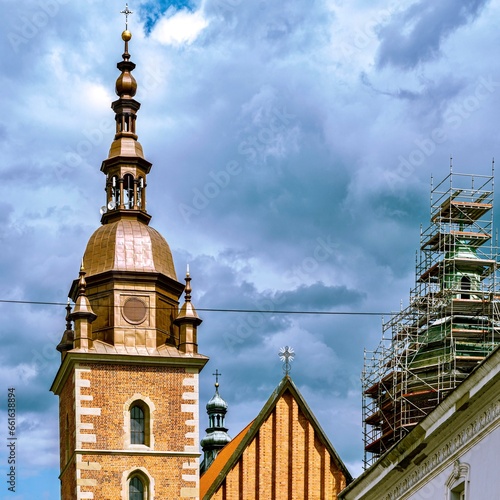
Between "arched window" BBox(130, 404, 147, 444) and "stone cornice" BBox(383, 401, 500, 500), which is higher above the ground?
"arched window" BBox(130, 404, 147, 444)

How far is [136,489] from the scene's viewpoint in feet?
151

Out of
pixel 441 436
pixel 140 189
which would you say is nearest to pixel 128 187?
pixel 140 189

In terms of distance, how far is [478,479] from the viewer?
79.5 ft

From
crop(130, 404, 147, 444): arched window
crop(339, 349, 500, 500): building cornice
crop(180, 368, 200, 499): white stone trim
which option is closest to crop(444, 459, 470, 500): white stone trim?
crop(339, 349, 500, 500): building cornice

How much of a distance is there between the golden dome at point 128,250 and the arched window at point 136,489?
5.89 m

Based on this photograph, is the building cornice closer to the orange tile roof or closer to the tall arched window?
the tall arched window

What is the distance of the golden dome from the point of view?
48125mm

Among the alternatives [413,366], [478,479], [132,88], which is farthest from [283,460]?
[478,479]

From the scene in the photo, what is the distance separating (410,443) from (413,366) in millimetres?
21933

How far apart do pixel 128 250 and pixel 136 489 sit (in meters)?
6.88

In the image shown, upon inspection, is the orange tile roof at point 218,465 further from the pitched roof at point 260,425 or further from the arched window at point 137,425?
the arched window at point 137,425

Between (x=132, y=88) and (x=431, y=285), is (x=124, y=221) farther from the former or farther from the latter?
(x=431, y=285)

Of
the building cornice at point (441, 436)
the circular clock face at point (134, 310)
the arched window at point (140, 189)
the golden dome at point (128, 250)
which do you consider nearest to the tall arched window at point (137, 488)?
the circular clock face at point (134, 310)

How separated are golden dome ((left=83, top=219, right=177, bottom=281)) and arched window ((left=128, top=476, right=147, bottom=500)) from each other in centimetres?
589
